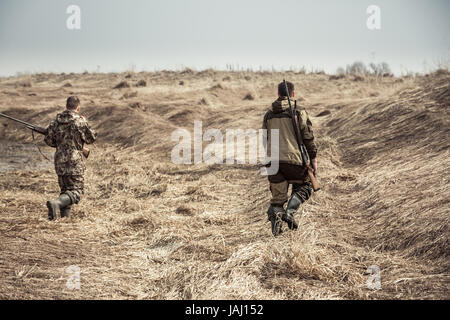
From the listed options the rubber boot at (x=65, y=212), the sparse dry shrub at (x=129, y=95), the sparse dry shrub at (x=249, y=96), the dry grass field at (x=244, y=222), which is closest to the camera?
the dry grass field at (x=244, y=222)

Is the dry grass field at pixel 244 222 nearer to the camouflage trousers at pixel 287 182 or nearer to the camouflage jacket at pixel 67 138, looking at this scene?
the camouflage trousers at pixel 287 182

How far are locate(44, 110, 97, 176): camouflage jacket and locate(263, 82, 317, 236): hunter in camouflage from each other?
2.70m

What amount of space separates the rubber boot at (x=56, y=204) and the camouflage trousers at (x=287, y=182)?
9.19ft

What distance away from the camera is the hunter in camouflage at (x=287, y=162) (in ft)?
17.7

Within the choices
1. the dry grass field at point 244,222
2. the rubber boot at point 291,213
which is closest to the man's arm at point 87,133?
the dry grass field at point 244,222

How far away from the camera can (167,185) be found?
915 centimetres

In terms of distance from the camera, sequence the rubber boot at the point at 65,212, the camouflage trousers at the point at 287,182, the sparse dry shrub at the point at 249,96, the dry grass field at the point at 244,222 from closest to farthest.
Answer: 1. the dry grass field at the point at 244,222
2. the camouflage trousers at the point at 287,182
3. the rubber boot at the point at 65,212
4. the sparse dry shrub at the point at 249,96

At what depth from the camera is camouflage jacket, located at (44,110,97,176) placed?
6645mm

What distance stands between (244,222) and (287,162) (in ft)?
5.73

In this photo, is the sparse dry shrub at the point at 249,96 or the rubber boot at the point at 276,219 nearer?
the rubber boot at the point at 276,219

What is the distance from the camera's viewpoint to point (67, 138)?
21.9 ft

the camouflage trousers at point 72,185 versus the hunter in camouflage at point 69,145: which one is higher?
the hunter in camouflage at point 69,145

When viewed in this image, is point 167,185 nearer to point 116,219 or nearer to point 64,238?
point 116,219
